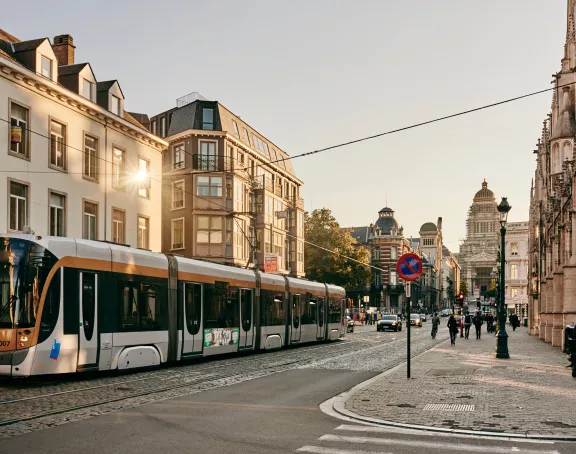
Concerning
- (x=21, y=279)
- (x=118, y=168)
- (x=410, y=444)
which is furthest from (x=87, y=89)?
(x=410, y=444)

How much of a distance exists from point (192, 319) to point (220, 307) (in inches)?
80.0

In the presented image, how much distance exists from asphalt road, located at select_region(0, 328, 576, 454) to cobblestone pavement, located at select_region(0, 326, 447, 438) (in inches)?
17.9

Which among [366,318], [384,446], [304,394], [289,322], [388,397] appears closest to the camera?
[384,446]

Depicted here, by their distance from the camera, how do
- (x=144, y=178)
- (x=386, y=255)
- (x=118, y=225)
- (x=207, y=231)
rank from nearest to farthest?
(x=118, y=225), (x=144, y=178), (x=207, y=231), (x=386, y=255)

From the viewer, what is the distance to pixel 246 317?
86.0 feet

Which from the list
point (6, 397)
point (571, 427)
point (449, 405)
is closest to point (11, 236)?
point (6, 397)

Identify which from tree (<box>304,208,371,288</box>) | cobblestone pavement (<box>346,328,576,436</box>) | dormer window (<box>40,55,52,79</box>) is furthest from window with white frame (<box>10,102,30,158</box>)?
tree (<box>304,208,371,288</box>)

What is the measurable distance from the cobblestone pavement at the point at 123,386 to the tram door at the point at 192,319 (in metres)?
0.57

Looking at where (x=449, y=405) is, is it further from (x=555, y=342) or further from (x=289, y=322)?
(x=555, y=342)

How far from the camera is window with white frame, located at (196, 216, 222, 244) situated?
54000mm

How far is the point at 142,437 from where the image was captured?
9.74m

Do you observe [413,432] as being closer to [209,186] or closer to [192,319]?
[192,319]

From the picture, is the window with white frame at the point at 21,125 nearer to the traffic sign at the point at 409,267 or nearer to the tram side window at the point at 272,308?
the tram side window at the point at 272,308

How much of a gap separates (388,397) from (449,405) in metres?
1.43
